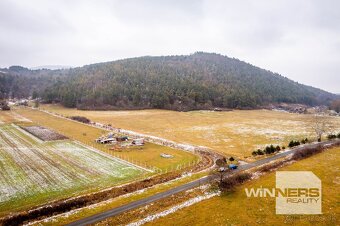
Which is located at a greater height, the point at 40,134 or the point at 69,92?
the point at 69,92

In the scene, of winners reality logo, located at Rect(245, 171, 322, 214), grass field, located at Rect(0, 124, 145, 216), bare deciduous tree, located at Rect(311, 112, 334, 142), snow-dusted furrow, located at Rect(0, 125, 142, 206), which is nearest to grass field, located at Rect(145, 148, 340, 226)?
winners reality logo, located at Rect(245, 171, 322, 214)

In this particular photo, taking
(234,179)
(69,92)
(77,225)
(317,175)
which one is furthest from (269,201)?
(69,92)

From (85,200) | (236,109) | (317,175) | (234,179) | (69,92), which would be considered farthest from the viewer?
(236,109)

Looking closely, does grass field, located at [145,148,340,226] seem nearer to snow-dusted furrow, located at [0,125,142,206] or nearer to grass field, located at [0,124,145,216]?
grass field, located at [0,124,145,216]

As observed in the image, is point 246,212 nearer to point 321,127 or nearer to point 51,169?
point 51,169

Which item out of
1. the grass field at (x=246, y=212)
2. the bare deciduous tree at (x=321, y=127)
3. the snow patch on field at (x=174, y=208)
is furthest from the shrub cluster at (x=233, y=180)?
the bare deciduous tree at (x=321, y=127)

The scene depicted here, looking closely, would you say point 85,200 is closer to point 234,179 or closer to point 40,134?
point 234,179

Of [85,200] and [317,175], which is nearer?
[85,200]
